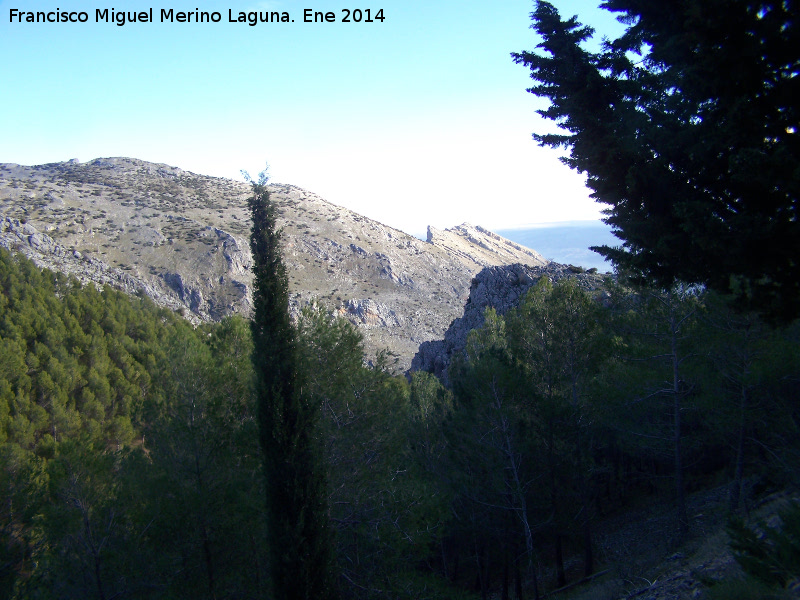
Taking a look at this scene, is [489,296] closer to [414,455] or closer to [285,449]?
[414,455]

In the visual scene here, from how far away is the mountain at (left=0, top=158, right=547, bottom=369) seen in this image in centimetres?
5600

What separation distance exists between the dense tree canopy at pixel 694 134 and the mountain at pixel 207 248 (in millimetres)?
39080

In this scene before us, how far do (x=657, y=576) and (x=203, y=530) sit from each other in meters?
8.79

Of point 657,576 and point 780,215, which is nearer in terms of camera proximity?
point 780,215

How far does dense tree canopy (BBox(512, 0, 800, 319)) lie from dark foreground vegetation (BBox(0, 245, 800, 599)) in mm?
2131

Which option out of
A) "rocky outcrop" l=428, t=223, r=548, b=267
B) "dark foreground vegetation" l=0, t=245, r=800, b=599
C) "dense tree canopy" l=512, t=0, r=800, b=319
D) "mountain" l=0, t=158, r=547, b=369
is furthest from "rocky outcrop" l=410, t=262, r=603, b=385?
"rocky outcrop" l=428, t=223, r=548, b=267

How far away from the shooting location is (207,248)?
63.7 metres

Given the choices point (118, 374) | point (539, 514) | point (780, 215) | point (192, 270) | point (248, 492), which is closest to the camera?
point (780, 215)

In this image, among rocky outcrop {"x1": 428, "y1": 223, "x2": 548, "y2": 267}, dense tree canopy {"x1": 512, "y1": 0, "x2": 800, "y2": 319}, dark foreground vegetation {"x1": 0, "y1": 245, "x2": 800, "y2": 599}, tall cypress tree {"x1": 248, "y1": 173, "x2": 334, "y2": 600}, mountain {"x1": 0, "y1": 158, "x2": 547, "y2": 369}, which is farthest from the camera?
rocky outcrop {"x1": 428, "y1": 223, "x2": 548, "y2": 267}

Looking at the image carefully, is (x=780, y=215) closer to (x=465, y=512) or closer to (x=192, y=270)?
(x=465, y=512)

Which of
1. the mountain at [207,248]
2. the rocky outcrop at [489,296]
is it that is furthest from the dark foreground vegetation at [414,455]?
the mountain at [207,248]

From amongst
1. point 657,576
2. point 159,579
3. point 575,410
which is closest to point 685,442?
point 575,410

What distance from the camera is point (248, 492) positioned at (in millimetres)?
9914

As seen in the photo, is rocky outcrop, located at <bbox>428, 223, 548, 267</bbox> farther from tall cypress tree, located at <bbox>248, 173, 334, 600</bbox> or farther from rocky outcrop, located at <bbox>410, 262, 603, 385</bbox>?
tall cypress tree, located at <bbox>248, 173, 334, 600</bbox>
